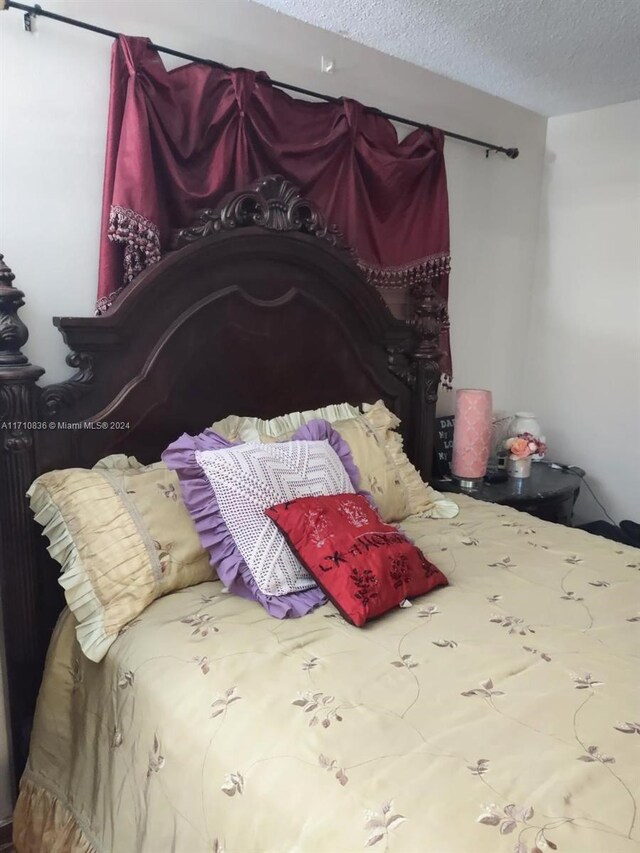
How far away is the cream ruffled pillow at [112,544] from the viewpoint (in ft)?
4.64

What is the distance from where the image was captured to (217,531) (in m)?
1.53

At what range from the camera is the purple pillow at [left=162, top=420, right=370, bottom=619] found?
145cm

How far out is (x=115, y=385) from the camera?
5.50 feet

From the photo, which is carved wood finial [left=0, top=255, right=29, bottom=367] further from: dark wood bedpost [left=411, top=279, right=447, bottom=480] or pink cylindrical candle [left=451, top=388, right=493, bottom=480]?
→ pink cylindrical candle [left=451, top=388, right=493, bottom=480]

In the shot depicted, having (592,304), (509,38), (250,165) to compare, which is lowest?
(592,304)

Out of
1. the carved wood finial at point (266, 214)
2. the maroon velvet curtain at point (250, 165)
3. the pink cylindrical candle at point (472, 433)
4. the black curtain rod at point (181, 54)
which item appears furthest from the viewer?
the pink cylindrical candle at point (472, 433)

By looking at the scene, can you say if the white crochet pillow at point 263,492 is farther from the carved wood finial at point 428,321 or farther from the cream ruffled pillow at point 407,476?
the carved wood finial at point 428,321

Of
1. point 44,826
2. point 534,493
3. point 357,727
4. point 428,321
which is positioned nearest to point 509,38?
point 428,321

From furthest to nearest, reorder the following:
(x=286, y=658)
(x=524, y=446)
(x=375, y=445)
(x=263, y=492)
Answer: (x=524, y=446) < (x=375, y=445) < (x=263, y=492) < (x=286, y=658)

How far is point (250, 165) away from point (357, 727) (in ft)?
5.10

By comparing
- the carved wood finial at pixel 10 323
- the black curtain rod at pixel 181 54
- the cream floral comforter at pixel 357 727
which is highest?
the black curtain rod at pixel 181 54

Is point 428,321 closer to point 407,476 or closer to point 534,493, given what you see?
point 407,476

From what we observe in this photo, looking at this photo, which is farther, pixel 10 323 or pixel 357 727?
pixel 10 323

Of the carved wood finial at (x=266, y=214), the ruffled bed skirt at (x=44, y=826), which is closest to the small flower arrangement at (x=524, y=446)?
the carved wood finial at (x=266, y=214)
